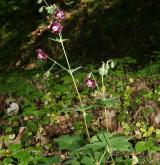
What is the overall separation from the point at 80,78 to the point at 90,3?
442 centimetres

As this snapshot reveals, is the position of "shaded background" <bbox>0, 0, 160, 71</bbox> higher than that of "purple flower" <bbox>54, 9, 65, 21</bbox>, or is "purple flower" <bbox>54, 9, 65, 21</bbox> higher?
"purple flower" <bbox>54, 9, 65, 21</bbox>

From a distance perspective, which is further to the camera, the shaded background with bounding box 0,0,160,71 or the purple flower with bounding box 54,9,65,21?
the shaded background with bounding box 0,0,160,71

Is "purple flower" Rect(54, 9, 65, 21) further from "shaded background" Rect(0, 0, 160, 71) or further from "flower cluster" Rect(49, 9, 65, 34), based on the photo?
"shaded background" Rect(0, 0, 160, 71)

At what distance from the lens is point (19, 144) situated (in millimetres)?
4207

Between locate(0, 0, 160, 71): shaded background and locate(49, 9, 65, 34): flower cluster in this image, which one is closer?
locate(49, 9, 65, 34): flower cluster

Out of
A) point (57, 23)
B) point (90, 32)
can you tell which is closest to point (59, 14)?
point (57, 23)

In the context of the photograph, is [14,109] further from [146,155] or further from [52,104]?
[146,155]

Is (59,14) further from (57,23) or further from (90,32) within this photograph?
(90,32)

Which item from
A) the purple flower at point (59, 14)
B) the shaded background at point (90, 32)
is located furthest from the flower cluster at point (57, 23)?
the shaded background at point (90, 32)

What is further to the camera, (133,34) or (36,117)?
(133,34)

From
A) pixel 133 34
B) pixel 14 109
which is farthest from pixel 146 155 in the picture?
pixel 133 34

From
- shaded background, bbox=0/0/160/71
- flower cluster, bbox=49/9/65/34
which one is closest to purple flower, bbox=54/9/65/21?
flower cluster, bbox=49/9/65/34

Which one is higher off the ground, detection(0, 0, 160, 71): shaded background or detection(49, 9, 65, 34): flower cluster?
detection(49, 9, 65, 34): flower cluster

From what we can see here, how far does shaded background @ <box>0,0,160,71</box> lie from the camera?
24.5ft
